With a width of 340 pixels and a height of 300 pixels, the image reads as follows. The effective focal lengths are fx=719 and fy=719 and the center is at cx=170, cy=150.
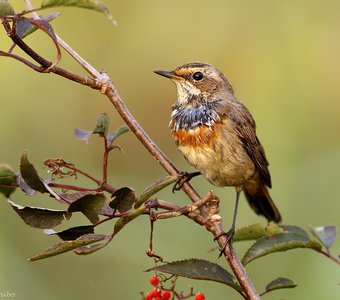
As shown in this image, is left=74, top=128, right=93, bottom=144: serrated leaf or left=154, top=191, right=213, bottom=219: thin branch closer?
left=154, top=191, right=213, bottom=219: thin branch

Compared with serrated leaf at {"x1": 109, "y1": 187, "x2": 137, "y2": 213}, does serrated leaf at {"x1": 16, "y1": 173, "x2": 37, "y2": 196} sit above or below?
above

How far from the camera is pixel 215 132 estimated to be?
3875 millimetres

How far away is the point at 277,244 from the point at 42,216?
0.78 meters

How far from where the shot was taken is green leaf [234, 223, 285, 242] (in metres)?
2.47

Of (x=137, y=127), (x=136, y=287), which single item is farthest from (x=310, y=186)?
(x=137, y=127)

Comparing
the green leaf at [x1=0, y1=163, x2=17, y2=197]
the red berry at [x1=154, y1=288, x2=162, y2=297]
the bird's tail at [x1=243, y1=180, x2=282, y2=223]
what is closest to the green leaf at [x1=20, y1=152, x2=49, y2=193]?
the green leaf at [x1=0, y1=163, x2=17, y2=197]

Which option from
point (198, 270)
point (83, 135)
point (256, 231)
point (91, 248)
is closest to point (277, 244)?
point (256, 231)

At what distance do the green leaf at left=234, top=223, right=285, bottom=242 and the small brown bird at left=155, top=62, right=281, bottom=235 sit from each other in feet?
3.99

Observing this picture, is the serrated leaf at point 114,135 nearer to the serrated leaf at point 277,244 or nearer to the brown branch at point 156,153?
the brown branch at point 156,153

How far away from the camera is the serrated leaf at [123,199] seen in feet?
6.81

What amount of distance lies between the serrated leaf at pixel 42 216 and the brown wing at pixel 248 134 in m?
2.04

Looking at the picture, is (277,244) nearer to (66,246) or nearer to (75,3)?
(66,246)

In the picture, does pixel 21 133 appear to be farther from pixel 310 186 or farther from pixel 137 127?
pixel 137 127

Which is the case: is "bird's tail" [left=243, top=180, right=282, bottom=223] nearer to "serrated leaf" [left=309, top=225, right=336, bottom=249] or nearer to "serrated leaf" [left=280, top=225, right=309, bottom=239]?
"serrated leaf" [left=309, top=225, right=336, bottom=249]
